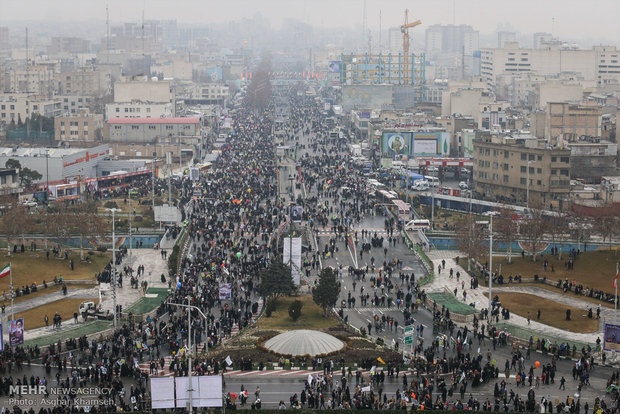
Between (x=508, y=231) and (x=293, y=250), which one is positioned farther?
(x=508, y=231)

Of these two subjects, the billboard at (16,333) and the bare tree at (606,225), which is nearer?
the billboard at (16,333)

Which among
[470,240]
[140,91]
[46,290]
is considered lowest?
[46,290]

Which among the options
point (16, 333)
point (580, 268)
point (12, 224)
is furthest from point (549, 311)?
point (12, 224)

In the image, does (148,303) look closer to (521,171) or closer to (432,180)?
(521,171)

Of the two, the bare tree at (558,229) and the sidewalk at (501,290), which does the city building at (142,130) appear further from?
the sidewalk at (501,290)

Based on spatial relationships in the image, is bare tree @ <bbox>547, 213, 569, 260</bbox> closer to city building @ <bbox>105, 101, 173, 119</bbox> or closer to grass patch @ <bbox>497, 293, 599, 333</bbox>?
grass patch @ <bbox>497, 293, 599, 333</bbox>

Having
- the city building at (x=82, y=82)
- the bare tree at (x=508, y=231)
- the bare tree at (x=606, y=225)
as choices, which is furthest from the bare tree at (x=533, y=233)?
the city building at (x=82, y=82)
